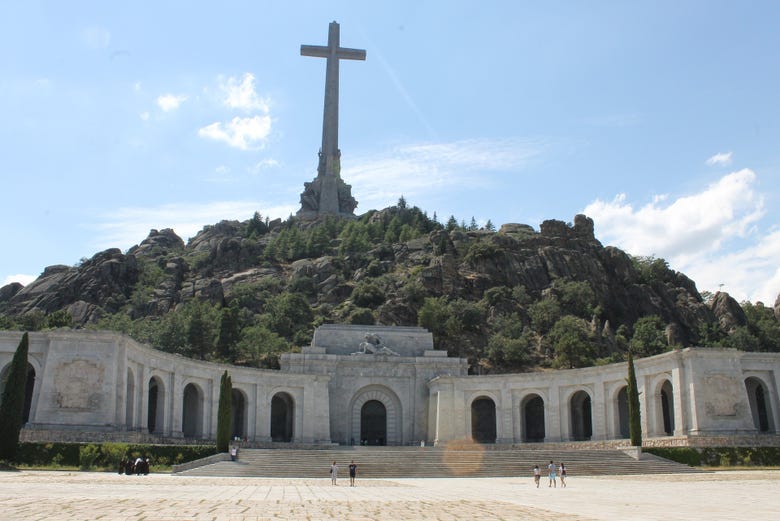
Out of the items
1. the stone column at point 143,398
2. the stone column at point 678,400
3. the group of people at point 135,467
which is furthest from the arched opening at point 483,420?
the group of people at point 135,467

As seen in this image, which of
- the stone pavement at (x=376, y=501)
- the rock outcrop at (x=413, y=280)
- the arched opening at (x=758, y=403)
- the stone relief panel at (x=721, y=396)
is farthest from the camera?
the rock outcrop at (x=413, y=280)

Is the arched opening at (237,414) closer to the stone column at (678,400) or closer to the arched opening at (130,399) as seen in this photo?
the arched opening at (130,399)

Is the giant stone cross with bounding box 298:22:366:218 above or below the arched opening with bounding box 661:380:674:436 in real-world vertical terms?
above

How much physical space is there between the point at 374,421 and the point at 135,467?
2722 cm

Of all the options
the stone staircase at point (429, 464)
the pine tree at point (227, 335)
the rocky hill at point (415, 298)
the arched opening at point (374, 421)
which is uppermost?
the rocky hill at point (415, 298)

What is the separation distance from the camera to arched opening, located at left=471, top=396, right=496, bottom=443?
2403 inches

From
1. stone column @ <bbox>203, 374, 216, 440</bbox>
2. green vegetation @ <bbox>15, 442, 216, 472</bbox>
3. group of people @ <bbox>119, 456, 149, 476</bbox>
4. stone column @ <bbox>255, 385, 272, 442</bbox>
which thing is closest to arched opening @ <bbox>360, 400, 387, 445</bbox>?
stone column @ <bbox>255, 385, 272, 442</bbox>

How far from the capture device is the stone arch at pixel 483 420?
200ft

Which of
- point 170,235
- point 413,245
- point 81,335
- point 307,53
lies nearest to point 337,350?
point 81,335

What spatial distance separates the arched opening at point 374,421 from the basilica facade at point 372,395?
81 mm

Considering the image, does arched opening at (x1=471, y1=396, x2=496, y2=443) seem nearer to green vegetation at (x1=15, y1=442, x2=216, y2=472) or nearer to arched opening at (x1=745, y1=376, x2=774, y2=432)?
arched opening at (x1=745, y1=376, x2=774, y2=432)

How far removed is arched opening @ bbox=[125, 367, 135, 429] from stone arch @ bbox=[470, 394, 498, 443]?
26771mm

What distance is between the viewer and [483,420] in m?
61.4

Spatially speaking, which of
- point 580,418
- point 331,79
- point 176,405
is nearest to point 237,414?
point 176,405
